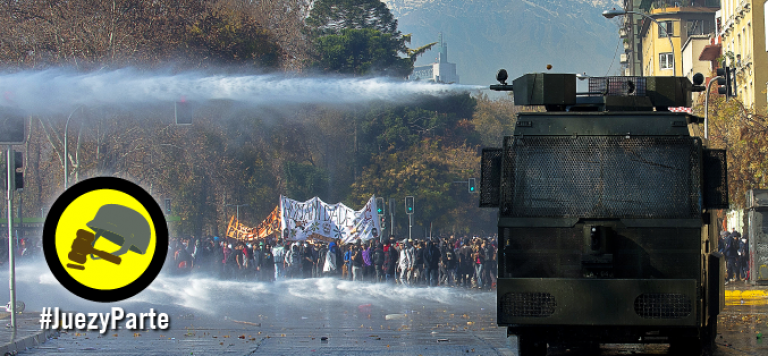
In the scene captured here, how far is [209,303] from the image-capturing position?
73.9ft

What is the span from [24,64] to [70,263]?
24.1 metres

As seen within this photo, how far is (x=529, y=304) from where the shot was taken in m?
8.56

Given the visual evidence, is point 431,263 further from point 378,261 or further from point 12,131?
point 12,131

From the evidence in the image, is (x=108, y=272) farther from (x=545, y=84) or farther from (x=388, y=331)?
(x=388, y=331)

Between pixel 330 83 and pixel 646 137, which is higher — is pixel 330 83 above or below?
above

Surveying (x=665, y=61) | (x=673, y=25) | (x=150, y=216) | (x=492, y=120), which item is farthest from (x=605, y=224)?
(x=665, y=61)

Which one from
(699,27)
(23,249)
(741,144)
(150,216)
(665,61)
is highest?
(699,27)

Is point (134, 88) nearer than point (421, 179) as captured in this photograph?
Yes

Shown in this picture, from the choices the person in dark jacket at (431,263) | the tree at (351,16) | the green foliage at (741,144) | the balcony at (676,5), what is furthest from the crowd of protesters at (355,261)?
the balcony at (676,5)

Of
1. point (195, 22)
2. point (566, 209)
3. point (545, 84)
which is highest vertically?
point (195, 22)

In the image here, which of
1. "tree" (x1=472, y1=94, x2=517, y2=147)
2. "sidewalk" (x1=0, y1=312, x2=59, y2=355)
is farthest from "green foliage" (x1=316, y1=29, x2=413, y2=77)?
"sidewalk" (x1=0, y1=312, x2=59, y2=355)

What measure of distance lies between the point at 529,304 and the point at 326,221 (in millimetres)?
24683

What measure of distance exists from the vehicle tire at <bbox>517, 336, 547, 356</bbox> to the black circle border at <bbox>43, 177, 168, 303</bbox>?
3.72 m

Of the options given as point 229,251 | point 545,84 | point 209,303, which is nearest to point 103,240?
point 545,84
